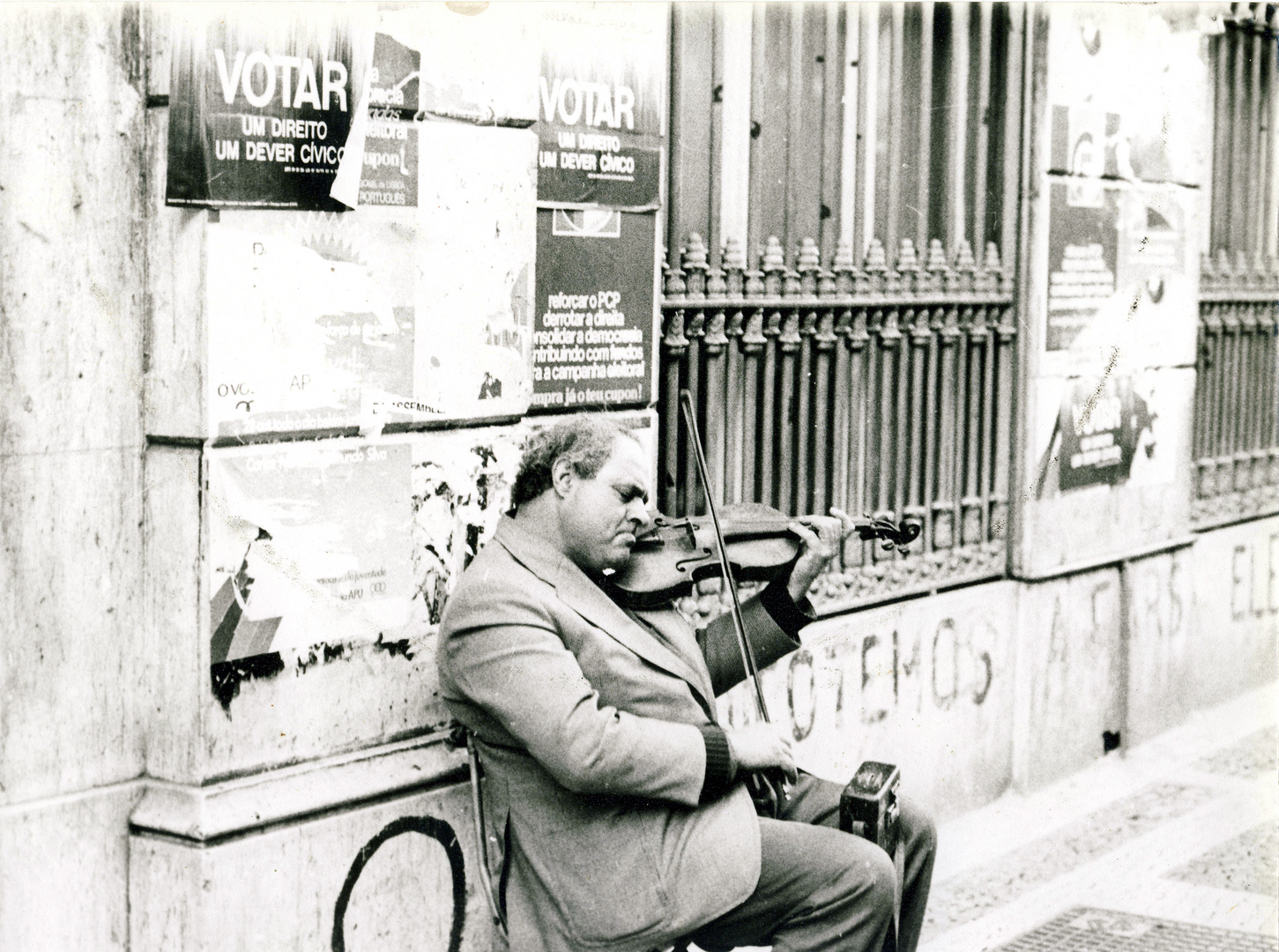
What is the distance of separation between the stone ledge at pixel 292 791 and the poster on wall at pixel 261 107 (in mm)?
1225

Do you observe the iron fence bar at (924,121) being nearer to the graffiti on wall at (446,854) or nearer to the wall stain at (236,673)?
the graffiti on wall at (446,854)

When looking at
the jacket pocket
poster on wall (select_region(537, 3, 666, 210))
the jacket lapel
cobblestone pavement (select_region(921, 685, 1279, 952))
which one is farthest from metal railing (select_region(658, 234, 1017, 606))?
the jacket pocket

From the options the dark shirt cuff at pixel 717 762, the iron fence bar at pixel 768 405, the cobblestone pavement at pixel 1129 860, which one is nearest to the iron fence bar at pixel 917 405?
the iron fence bar at pixel 768 405

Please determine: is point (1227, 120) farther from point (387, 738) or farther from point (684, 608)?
point (387, 738)

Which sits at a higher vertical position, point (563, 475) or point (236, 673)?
point (563, 475)

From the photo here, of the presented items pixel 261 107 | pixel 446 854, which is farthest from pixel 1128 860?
pixel 261 107

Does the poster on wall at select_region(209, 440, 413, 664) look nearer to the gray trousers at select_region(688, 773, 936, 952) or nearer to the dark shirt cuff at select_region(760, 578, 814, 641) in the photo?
the dark shirt cuff at select_region(760, 578, 814, 641)

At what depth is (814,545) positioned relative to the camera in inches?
182

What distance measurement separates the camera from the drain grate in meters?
5.59

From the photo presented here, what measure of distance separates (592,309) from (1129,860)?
2834 mm

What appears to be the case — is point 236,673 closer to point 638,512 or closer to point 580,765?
point 580,765

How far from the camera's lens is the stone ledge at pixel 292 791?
13.3 feet

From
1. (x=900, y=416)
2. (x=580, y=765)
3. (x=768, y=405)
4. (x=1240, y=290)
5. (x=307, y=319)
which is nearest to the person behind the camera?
(x=580, y=765)

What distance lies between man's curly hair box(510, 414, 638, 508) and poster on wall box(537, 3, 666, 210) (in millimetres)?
957
